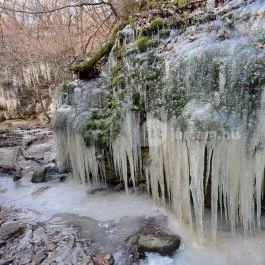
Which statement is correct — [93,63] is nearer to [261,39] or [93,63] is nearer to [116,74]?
[116,74]

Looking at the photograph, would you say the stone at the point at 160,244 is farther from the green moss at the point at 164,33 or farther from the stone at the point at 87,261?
the green moss at the point at 164,33

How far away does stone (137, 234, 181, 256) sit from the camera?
3.57 m

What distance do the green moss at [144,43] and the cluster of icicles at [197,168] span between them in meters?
1.04

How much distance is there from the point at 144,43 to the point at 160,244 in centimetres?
284

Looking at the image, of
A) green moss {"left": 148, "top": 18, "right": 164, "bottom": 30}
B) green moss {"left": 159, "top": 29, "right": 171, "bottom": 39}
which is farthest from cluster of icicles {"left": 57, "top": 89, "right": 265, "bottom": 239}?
green moss {"left": 148, "top": 18, "right": 164, "bottom": 30}

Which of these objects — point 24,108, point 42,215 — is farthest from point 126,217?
point 24,108

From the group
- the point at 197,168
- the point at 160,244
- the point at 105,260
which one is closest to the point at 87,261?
the point at 105,260

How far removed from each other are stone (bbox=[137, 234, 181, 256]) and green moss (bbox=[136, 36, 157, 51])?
8.77 ft

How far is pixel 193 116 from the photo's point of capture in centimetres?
366

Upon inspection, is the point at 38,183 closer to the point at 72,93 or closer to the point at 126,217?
Result: the point at 72,93

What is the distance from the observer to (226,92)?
140 inches

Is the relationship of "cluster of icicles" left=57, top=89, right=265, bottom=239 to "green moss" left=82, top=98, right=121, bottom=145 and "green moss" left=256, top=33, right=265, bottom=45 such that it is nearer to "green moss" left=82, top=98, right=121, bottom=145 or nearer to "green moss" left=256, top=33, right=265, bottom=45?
"green moss" left=82, top=98, right=121, bottom=145

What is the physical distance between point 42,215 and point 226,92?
318 cm

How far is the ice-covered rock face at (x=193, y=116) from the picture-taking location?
11.1 ft
